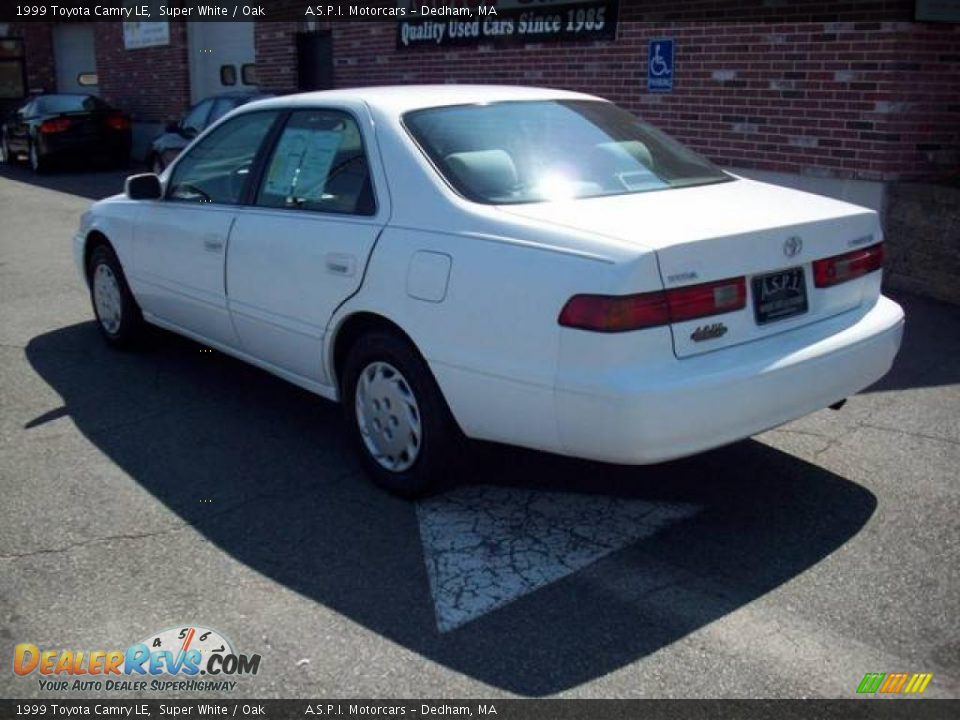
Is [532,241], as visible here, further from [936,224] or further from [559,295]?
[936,224]

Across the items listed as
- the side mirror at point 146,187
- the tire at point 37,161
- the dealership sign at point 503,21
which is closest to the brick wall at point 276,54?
the dealership sign at point 503,21

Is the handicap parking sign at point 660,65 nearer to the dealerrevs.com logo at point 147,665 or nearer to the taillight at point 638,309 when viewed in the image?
the taillight at point 638,309

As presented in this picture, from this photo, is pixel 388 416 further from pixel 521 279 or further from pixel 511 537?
pixel 521 279

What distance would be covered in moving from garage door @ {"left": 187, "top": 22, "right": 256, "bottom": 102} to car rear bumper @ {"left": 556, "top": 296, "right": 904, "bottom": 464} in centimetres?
1621

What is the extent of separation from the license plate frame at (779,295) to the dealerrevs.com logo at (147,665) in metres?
2.08

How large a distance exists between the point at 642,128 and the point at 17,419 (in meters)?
3.43

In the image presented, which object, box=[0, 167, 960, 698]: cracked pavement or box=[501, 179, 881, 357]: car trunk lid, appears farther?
box=[501, 179, 881, 357]: car trunk lid

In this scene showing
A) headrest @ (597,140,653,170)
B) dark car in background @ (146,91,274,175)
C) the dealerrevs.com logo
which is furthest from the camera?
dark car in background @ (146,91,274,175)

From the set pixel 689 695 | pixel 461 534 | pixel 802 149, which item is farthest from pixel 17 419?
pixel 802 149

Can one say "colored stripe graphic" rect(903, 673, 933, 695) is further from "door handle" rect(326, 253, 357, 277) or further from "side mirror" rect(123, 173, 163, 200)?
"side mirror" rect(123, 173, 163, 200)

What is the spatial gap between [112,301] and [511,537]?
3.59m

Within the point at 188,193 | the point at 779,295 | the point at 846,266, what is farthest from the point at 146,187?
the point at 846,266

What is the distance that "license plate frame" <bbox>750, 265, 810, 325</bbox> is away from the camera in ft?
12.3

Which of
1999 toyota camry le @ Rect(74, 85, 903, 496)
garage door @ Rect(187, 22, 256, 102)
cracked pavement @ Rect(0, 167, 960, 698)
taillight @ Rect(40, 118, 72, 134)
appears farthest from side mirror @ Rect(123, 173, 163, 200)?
taillight @ Rect(40, 118, 72, 134)
